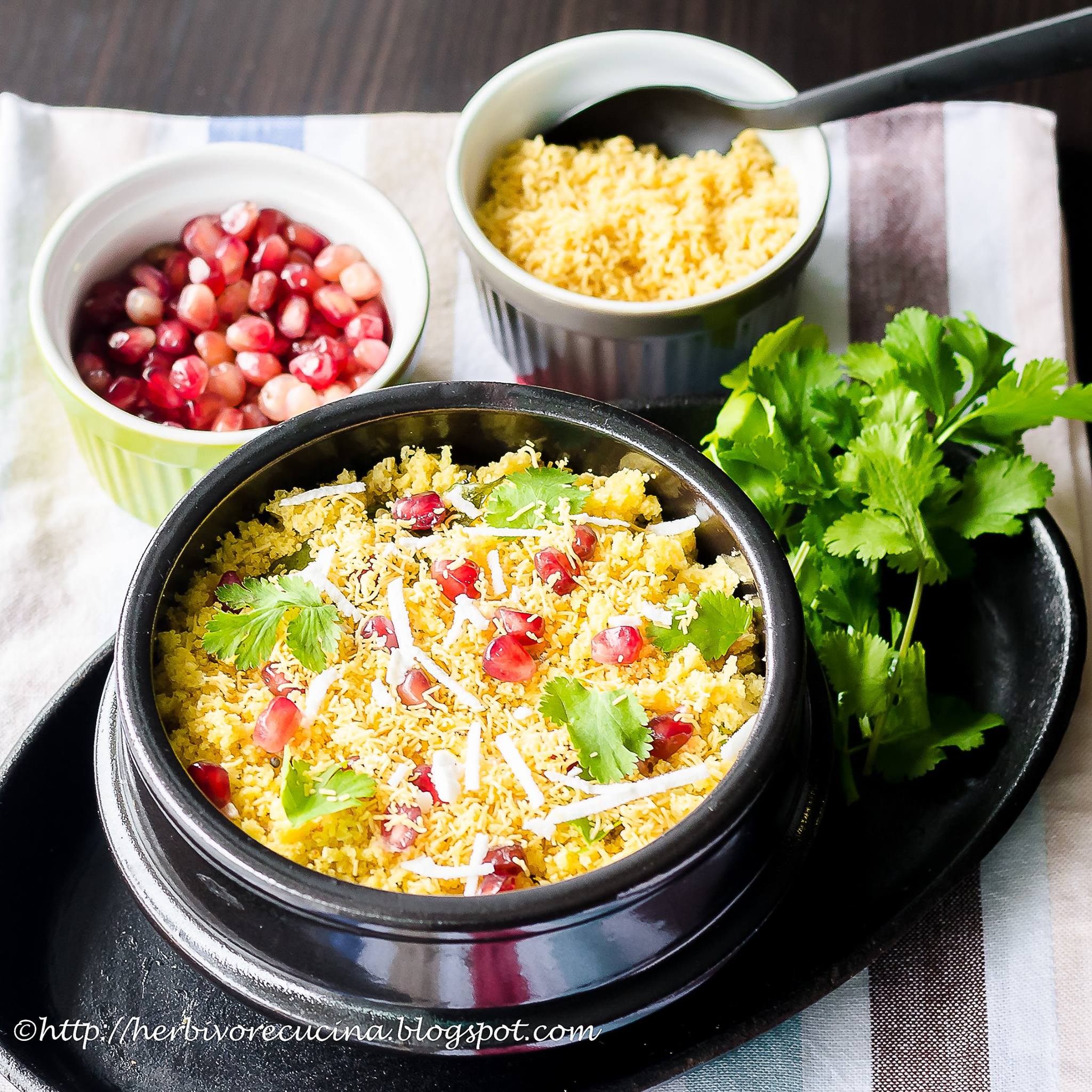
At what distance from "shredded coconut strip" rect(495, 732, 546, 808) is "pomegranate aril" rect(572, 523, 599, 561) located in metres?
0.26

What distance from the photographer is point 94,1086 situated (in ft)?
4.97

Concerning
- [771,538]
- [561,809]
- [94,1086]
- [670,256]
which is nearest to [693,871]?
[561,809]

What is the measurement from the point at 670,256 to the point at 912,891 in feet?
3.61

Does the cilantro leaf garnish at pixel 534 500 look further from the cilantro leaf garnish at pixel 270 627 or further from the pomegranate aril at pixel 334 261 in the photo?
the pomegranate aril at pixel 334 261

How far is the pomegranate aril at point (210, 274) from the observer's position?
2123 mm

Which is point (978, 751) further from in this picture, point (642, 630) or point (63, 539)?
point (63, 539)

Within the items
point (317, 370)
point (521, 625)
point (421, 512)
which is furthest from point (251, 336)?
point (521, 625)

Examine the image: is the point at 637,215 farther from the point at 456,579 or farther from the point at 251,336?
the point at 456,579

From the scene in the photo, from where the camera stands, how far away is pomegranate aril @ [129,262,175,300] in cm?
213

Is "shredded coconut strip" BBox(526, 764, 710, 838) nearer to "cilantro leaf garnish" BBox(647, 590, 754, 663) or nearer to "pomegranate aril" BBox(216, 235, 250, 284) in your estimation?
"cilantro leaf garnish" BBox(647, 590, 754, 663)

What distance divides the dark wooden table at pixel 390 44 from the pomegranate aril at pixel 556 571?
4.97ft

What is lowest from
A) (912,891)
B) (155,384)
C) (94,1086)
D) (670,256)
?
(94,1086)

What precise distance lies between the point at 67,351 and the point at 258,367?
1.00 feet

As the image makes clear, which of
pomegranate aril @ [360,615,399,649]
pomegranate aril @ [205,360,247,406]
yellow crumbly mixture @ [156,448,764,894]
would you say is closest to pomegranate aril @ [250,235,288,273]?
pomegranate aril @ [205,360,247,406]
